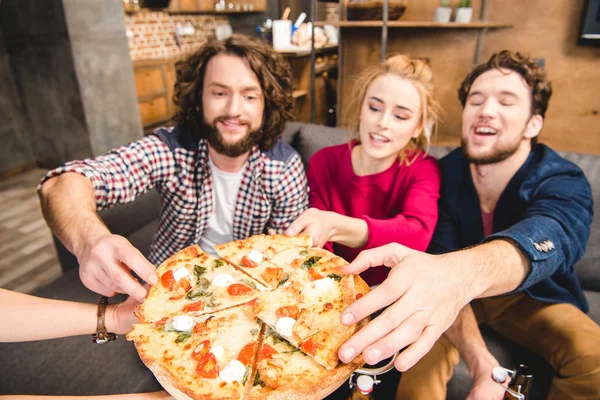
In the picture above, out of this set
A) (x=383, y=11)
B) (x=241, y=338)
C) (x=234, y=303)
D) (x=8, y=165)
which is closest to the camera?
(x=241, y=338)

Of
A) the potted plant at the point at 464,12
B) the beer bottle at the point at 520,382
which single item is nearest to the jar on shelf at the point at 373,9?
the potted plant at the point at 464,12

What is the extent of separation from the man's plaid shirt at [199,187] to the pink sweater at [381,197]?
0.43ft

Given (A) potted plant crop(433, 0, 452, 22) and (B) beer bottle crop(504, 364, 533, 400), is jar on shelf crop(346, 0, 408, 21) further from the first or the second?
(B) beer bottle crop(504, 364, 533, 400)

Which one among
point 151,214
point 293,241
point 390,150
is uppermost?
point 390,150

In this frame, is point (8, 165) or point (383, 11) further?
point (8, 165)

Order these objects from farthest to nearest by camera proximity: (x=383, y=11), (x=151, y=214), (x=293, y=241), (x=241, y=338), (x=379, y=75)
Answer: (x=383, y=11) < (x=151, y=214) < (x=379, y=75) < (x=293, y=241) < (x=241, y=338)

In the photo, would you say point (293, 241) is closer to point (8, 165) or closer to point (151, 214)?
point (151, 214)

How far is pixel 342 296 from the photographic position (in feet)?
3.84

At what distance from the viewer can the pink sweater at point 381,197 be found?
1.73 meters

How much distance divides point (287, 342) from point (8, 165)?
557 centimetres

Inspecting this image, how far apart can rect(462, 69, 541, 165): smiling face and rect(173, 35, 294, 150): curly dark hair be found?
3.24 feet

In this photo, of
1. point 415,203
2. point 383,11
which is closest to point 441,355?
point 415,203

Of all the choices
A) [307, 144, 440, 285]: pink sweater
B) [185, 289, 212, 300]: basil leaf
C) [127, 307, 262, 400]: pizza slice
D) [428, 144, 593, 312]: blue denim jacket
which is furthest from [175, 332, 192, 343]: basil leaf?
[428, 144, 593, 312]: blue denim jacket

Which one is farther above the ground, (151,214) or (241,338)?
(241,338)
